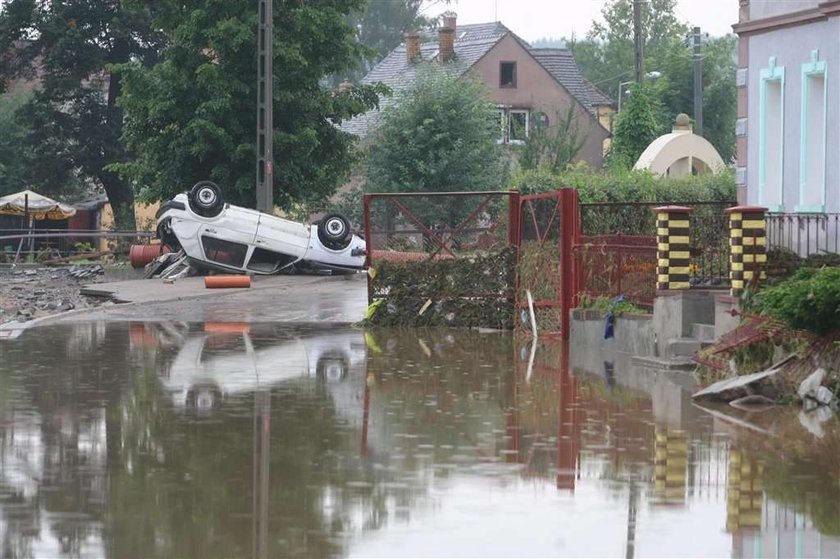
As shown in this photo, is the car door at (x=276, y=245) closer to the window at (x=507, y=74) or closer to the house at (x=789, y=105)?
the house at (x=789, y=105)

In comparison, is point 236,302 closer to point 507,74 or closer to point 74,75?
point 74,75

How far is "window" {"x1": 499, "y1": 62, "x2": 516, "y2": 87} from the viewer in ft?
240

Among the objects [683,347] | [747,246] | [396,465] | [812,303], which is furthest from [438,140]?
[396,465]

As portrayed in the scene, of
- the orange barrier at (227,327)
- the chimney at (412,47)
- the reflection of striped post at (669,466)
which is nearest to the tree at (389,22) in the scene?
the chimney at (412,47)

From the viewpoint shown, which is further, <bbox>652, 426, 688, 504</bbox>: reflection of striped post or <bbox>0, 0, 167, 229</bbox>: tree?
<bbox>0, 0, 167, 229</bbox>: tree

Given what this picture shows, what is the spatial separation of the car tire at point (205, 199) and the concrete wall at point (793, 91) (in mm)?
14769

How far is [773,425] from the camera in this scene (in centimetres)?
1345

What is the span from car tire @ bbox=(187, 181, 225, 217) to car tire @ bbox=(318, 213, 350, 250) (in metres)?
2.49

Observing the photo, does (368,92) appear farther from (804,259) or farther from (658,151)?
(804,259)

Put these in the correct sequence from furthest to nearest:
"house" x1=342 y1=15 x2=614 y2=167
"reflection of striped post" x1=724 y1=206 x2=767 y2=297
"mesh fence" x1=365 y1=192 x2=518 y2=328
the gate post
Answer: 1. "house" x1=342 y1=15 x2=614 y2=167
2. "mesh fence" x1=365 y1=192 x2=518 y2=328
3. the gate post
4. "reflection of striped post" x1=724 y1=206 x2=767 y2=297

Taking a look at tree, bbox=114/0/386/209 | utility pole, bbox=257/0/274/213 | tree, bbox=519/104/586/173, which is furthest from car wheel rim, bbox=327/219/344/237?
tree, bbox=519/104/586/173

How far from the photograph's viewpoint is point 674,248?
62.4ft

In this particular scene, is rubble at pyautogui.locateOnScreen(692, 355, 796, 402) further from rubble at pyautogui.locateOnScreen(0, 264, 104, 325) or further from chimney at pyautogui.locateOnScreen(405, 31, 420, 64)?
chimney at pyautogui.locateOnScreen(405, 31, 420, 64)

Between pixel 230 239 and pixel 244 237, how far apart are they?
301mm
